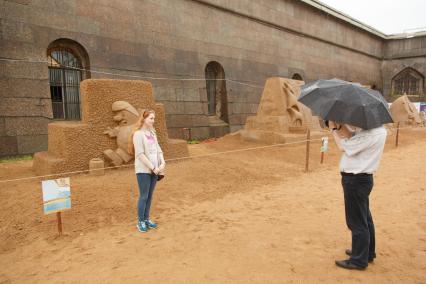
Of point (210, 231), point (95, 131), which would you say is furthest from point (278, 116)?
point (210, 231)

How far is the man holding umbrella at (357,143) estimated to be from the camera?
2.66 meters

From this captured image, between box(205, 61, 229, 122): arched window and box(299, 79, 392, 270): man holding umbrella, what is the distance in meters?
11.2

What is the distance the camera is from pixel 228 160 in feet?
25.1

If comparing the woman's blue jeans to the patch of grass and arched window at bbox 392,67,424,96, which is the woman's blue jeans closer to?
the patch of grass

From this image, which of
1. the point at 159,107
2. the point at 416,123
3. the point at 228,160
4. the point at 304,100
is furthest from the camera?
the point at 416,123

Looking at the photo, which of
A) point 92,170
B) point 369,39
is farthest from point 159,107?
point 369,39

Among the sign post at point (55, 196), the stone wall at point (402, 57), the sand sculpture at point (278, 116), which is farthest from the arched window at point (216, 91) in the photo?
the stone wall at point (402, 57)

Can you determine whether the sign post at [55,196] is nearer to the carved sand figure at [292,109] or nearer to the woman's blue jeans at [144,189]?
the woman's blue jeans at [144,189]

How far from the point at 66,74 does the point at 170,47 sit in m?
3.92

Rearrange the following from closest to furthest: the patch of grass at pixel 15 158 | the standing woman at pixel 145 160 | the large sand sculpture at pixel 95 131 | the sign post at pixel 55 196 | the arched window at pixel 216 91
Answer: the sign post at pixel 55 196 → the standing woman at pixel 145 160 → the large sand sculpture at pixel 95 131 → the patch of grass at pixel 15 158 → the arched window at pixel 216 91

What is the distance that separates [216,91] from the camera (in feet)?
47.0

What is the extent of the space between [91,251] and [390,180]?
217 inches

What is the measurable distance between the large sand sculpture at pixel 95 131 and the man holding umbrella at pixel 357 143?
4.34 m

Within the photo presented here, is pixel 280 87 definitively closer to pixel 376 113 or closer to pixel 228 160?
pixel 228 160
